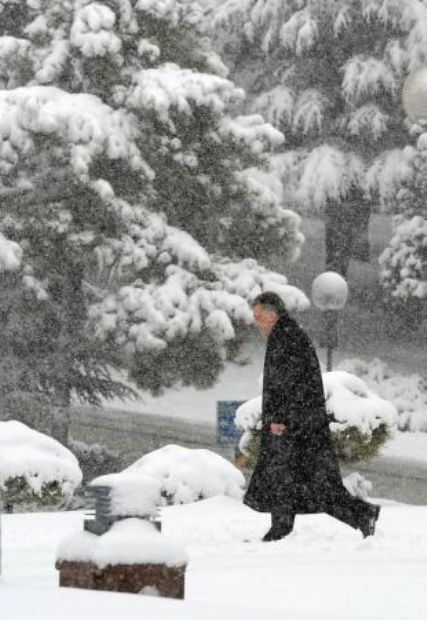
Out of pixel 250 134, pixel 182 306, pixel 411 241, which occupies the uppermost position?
pixel 411 241

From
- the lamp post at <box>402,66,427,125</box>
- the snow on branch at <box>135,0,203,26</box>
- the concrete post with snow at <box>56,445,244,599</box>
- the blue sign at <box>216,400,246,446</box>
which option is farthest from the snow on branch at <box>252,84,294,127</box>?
the concrete post with snow at <box>56,445,244,599</box>

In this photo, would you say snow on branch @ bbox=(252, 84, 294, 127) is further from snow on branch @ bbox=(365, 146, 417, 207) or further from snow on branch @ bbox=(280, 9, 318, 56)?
snow on branch @ bbox=(365, 146, 417, 207)

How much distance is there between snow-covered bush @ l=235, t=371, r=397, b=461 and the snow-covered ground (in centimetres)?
246

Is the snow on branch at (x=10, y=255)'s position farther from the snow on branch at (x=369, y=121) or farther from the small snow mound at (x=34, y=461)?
the snow on branch at (x=369, y=121)

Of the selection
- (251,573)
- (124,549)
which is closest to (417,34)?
(251,573)

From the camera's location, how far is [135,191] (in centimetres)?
2192

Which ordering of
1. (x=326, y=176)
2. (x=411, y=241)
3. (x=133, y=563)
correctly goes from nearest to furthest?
(x=133, y=563), (x=411, y=241), (x=326, y=176)

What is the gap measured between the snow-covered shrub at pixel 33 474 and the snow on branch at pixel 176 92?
308 inches

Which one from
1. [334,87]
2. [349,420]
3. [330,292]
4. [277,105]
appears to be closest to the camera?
[349,420]

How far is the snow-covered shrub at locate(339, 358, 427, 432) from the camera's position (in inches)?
1161

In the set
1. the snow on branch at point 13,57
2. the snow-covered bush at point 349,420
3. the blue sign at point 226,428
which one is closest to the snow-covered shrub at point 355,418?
the snow-covered bush at point 349,420

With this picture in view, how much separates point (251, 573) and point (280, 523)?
170 cm

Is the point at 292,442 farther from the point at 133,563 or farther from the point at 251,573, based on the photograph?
the point at 133,563

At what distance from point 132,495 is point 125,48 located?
16.5m
